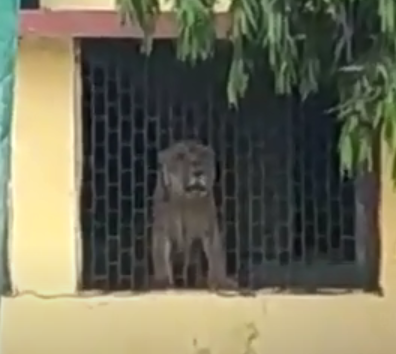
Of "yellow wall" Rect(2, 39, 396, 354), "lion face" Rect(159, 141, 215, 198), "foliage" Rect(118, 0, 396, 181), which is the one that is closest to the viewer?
"foliage" Rect(118, 0, 396, 181)

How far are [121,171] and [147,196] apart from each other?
0.19 metres

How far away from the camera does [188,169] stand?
7477mm

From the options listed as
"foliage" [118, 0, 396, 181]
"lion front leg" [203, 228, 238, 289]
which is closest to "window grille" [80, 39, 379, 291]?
"lion front leg" [203, 228, 238, 289]

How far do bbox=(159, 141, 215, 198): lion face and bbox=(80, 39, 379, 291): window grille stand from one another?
2.1 inches

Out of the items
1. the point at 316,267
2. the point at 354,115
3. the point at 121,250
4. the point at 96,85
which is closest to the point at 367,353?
the point at 316,267

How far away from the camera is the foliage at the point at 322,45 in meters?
5.14

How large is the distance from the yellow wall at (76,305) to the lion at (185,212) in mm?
203

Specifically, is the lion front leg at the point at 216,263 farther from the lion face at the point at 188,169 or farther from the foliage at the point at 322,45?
the foliage at the point at 322,45

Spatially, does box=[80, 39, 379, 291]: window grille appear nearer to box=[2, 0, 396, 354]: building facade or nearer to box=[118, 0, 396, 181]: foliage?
box=[2, 0, 396, 354]: building facade

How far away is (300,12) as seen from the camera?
5371 mm

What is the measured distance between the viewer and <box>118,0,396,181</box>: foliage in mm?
5145

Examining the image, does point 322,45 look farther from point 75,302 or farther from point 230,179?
point 75,302

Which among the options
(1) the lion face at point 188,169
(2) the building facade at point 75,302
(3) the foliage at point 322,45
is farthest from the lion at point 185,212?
(3) the foliage at point 322,45

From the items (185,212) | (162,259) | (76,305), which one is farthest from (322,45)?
(76,305)
